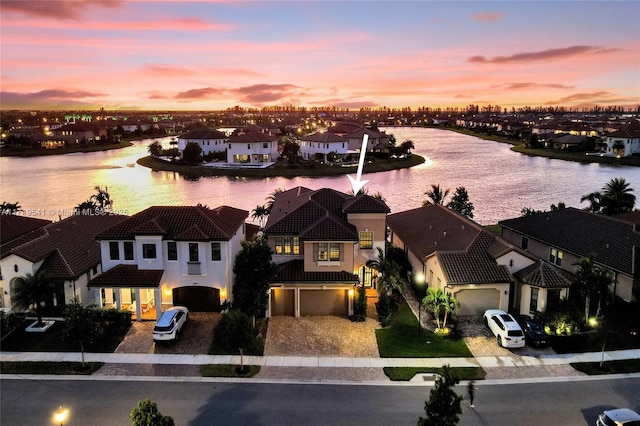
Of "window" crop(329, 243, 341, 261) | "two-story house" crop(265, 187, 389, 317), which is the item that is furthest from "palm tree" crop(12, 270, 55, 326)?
"window" crop(329, 243, 341, 261)

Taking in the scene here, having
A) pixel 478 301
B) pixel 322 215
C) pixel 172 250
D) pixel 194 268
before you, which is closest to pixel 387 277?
pixel 478 301

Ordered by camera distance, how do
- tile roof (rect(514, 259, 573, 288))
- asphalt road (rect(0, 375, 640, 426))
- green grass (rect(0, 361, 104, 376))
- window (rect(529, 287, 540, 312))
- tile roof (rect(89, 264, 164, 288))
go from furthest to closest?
window (rect(529, 287, 540, 312)) < tile roof (rect(89, 264, 164, 288)) < tile roof (rect(514, 259, 573, 288)) < green grass (rect(0, 361, 104, 376)) < asphalt road (rect(0, 375, 640, 426))

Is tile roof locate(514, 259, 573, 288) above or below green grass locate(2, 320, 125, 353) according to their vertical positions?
above

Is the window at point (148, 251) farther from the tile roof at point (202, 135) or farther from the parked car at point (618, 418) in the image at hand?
the tile roof at point (202, 135)

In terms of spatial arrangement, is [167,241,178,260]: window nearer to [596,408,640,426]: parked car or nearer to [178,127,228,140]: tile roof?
[596,408,640,426]: parked car

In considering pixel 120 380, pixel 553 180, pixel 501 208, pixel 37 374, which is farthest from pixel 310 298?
pixel 553 180

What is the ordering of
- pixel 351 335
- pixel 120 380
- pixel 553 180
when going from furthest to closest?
pixel 553 180 < pixel 351 335 < pixel 120 380

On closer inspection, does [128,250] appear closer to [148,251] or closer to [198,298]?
[148,251]

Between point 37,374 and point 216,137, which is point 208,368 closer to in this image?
point 37,374
